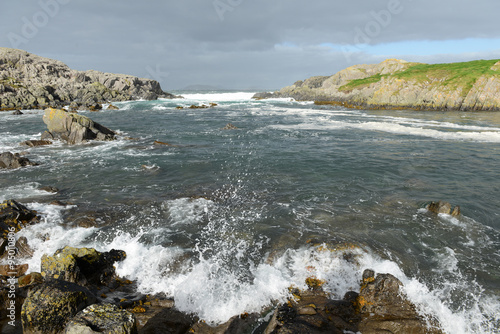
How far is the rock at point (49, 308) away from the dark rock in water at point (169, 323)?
1.93 meters

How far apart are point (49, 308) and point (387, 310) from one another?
9118mm

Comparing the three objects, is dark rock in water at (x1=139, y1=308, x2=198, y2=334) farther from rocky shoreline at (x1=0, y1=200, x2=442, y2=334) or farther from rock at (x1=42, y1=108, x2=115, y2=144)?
rock at (x1=42, y1=108, x2=115, y2=144)

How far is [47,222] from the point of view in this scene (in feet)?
41.5

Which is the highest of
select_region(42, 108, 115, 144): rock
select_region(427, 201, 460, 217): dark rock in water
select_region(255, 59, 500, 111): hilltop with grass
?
select_region(255, 59, 500, 111): hilltop with grass

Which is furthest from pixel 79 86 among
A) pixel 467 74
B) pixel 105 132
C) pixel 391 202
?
pixel 467 74

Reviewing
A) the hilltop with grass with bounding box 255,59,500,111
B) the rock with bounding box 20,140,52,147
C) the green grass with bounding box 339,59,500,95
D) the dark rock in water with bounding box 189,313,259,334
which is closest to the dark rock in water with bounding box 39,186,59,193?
the dark rock in water with bounding box 189,313,259,334

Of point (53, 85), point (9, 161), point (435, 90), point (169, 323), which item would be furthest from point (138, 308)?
point (53, 85)

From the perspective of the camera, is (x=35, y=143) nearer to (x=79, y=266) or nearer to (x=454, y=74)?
(x=79, y=266)

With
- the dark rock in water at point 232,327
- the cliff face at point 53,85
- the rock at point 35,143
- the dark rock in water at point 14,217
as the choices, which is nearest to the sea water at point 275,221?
the dark rock in water at point 232,327

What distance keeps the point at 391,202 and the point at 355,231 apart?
4.49m

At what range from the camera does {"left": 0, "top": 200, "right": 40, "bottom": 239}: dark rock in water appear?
11328 millimetres

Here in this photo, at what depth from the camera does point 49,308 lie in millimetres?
6559

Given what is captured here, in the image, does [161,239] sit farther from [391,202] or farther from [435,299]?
[391,202]

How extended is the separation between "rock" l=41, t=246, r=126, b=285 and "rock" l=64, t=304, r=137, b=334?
11.1ft
